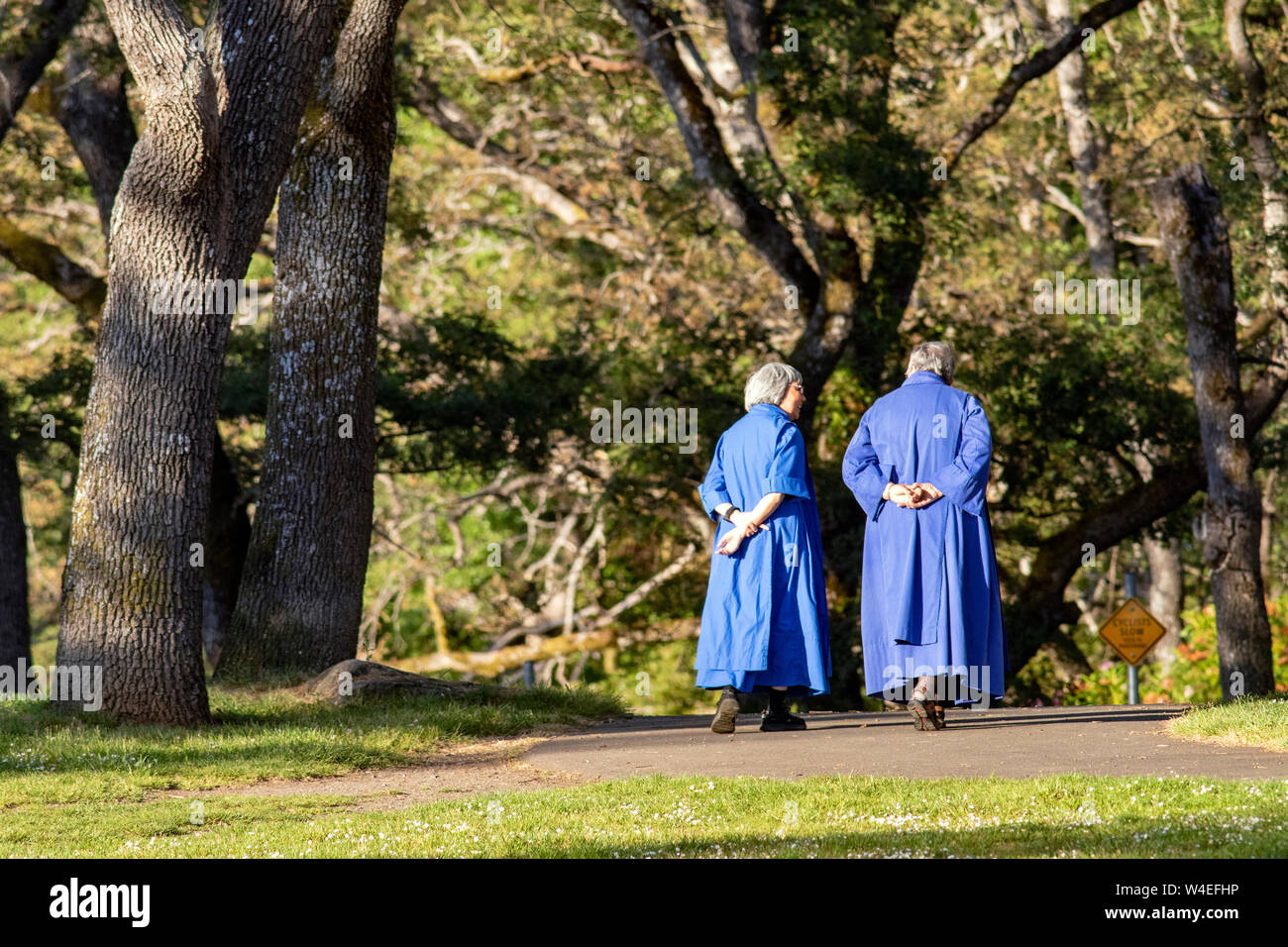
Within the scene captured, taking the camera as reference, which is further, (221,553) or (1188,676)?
(1188,676)

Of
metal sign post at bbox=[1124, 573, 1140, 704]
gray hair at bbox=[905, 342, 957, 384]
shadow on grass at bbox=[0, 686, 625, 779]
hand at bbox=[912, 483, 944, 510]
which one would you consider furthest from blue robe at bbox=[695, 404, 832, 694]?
metal sign post at bbox=[1124, 573, 1140, 704]

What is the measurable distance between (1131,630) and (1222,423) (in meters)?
2.23

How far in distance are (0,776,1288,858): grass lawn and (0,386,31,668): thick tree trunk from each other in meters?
10.1

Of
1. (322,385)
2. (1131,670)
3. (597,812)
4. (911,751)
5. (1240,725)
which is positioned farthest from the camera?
(1131,670)

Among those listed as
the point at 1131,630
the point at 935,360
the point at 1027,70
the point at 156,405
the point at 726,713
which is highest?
the point at 1027,70

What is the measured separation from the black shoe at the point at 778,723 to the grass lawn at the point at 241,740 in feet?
5.06

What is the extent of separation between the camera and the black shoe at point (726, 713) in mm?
8609

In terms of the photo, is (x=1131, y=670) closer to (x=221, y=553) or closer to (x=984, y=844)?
(x=221, y=553)

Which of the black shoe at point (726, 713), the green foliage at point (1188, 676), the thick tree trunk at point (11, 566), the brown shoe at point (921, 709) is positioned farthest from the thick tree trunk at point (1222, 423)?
the thick tree trunk at point (11, 566)

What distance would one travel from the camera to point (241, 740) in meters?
8.20

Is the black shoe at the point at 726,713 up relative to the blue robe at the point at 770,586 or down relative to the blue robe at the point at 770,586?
down

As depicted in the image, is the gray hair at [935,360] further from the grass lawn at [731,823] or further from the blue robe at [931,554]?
the grass lawn at [731,823]

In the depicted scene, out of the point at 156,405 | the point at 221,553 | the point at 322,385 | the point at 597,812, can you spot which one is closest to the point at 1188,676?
the point at 221,553
